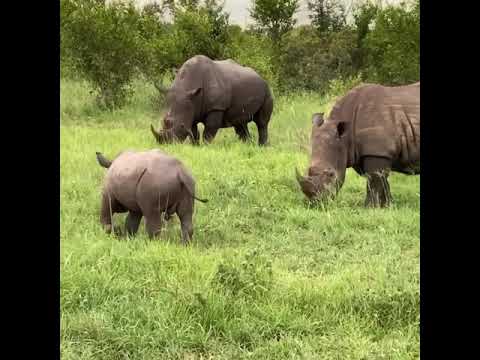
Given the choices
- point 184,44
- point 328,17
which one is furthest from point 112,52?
point 328,17

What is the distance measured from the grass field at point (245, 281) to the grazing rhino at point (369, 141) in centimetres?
31

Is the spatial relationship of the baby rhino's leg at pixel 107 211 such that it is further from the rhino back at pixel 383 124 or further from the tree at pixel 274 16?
the tree at pixel 274 16

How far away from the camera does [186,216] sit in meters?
5.42

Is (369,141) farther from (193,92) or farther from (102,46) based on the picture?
(102,46)

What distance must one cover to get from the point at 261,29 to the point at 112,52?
673 centimetres

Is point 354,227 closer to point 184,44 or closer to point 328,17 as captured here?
point 184,44

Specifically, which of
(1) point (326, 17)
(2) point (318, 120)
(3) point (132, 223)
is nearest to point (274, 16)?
(1) point (326, 17)

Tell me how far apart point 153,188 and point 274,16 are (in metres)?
15.6

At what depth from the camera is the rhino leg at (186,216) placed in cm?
537

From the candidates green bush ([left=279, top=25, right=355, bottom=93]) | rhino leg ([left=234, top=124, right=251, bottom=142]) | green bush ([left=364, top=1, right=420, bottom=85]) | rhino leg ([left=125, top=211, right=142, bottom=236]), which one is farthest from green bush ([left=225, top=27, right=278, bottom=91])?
rhino leg ([left=125, top=211, right=142, bottom=236])

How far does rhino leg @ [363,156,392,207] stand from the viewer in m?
7.32

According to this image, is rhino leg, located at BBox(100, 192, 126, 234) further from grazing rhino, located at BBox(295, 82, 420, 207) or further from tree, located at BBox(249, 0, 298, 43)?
tree, located at BBox(249, 0, 298, 43)

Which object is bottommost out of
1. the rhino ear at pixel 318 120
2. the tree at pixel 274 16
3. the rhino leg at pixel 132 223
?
the rhino leg at pixel 132 223

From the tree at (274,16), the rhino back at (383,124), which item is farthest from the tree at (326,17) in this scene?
the rhino back at (383,124)
